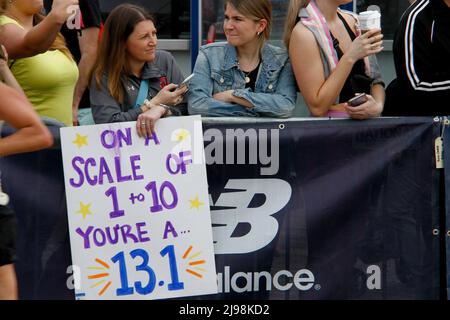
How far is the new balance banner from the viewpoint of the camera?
5902mm

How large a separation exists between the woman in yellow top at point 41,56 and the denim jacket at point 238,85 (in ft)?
2.57

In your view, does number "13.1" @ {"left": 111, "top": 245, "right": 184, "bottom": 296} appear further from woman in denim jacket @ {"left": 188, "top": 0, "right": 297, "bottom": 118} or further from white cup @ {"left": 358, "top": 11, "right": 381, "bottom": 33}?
white cup @ {"left": 358, "top": 11, "right": 381, "bottom": 33}

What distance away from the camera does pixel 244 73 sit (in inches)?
245

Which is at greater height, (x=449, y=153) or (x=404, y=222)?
(x=449, y=153)

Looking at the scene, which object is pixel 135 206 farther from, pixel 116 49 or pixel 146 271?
pixel 116 49

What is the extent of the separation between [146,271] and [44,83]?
1.30 m

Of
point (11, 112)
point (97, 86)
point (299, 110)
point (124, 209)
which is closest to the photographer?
point (11, 112)

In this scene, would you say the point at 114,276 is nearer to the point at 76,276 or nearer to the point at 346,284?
the point at 76,276

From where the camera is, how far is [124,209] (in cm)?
581

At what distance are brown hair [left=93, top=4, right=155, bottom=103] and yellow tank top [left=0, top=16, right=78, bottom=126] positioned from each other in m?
0.28

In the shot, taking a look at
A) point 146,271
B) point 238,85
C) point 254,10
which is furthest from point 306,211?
point 254,10

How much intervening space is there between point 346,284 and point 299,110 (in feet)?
11.4

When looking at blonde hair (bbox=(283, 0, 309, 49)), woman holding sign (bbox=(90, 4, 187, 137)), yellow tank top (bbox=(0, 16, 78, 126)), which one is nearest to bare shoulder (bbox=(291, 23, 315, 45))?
blonde hair (bbox=(283, 0, 309, 49))

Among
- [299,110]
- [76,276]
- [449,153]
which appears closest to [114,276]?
[76,276]
